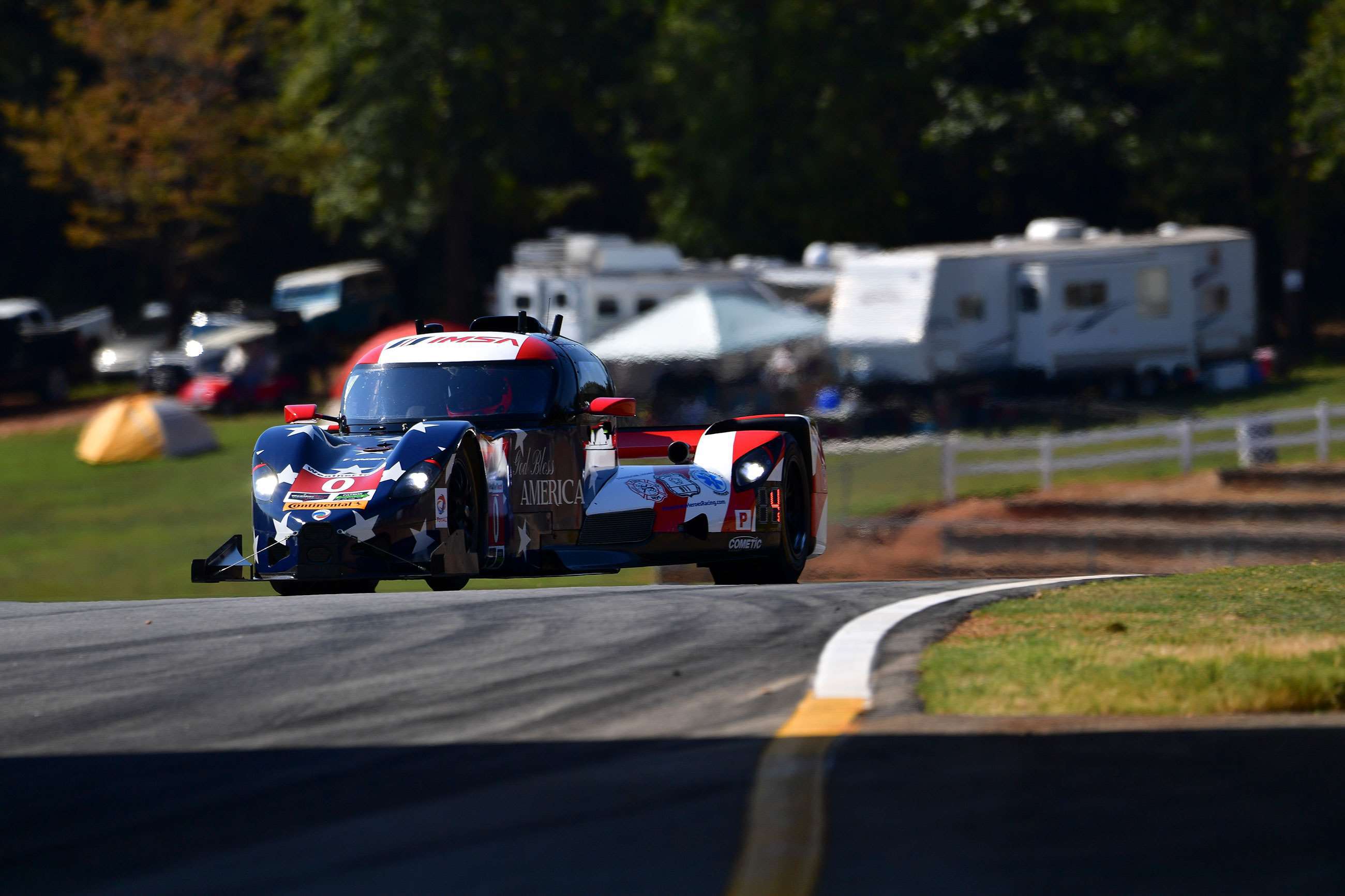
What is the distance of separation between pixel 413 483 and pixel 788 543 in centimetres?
327

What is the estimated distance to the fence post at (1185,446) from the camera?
2775cm

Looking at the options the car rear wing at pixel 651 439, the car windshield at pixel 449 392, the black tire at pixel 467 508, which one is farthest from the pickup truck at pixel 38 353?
the black tire at pixel 467 508

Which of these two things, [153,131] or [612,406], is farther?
[153,131]

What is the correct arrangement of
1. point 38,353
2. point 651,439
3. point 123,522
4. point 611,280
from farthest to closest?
1. point 38,353
2. point 611,280
3. point 123,522
4. point 651,439

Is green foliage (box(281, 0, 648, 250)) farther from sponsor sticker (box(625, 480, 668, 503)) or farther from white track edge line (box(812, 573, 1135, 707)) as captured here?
white track edge line (box(812, 573, 1135, 707))

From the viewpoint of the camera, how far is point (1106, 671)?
7059mm

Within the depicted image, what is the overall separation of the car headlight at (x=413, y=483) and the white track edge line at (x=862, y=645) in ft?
9.36

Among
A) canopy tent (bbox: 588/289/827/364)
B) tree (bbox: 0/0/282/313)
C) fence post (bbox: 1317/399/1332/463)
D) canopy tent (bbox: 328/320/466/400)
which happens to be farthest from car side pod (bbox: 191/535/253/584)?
tree (bbox: 0/0/282/313)

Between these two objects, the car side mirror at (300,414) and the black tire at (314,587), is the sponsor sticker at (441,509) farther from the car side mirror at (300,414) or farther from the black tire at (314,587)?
the car side mirror at (300,414)

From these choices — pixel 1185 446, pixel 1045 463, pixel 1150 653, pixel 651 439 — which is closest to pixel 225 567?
pixel 651 439

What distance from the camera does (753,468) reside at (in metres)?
12.5

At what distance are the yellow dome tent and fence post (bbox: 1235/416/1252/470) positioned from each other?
20.0 m

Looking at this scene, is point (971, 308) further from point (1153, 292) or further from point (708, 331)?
point (708, 331)

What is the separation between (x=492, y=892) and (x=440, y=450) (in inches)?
241
